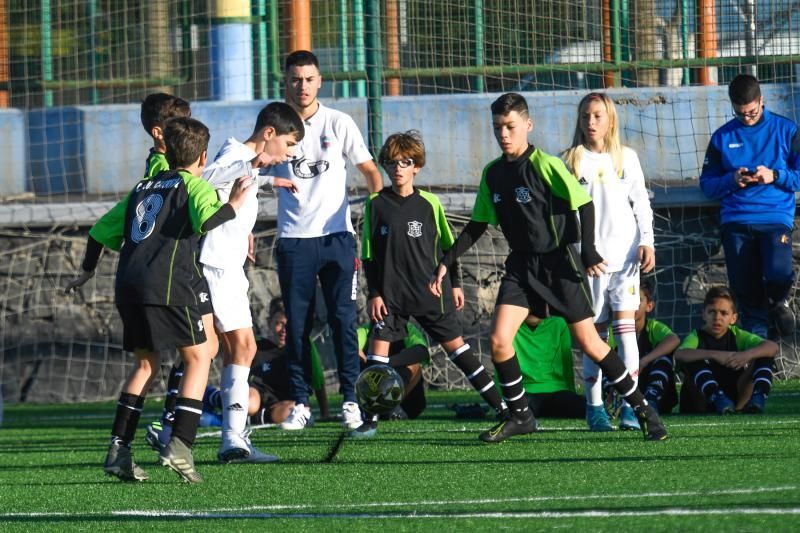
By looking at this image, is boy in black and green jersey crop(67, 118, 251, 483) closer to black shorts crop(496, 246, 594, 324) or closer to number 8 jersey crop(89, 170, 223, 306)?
number 8 jersey crop(89, 170, 223, 306)

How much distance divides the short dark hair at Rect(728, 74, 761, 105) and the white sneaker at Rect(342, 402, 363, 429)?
129 inches

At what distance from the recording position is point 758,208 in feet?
29.6

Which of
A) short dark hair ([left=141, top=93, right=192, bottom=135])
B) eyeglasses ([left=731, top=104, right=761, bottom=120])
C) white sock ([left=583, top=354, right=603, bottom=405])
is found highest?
eyeglasses ([left=731, top=104, right=761, bottom=120])

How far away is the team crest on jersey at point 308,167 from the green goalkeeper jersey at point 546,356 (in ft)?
5.06

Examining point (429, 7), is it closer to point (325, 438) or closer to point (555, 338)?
point (555, 338)

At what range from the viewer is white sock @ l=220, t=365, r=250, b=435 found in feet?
20.0

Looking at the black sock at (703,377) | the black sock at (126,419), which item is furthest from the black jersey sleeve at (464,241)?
the black sock at (703,377)

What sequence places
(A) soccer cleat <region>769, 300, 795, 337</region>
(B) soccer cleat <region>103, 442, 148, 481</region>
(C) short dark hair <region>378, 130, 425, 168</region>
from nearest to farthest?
(B) soccer cleat <region>103, 442, 148, 481</region>
(C) short dark hair <region>378, 130, 425, 168</region>
(A) soccer cleat <region>769, 300, 795, 337</region>

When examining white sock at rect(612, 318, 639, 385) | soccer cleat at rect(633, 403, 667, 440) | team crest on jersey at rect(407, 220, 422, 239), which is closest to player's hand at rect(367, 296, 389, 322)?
team crest on jersey at rect(407, 220, 422, 239)

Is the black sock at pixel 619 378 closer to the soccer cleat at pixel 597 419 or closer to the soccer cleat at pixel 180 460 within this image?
the soccer cleat at pixel 597 419

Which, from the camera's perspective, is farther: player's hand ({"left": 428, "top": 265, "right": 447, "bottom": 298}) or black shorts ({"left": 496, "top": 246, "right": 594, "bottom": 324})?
player's hand ({"left": 428, "top": 265, "right": 447, "bottom": 298})

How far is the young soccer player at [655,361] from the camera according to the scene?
7.84 metres

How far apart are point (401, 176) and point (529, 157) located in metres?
1.01

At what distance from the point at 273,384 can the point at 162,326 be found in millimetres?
3026
